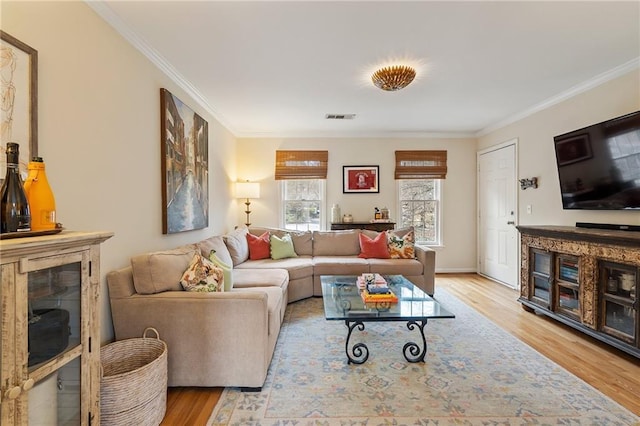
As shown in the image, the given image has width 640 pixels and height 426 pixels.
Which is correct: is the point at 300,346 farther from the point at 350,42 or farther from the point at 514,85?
the point at 514,85

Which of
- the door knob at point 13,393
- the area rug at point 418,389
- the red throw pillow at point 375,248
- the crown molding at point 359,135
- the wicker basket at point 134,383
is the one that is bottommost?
the area rug at point 418,389

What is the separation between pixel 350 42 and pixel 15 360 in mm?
2655

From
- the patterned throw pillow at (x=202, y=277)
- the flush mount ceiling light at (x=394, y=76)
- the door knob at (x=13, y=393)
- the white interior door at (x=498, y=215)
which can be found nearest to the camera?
the door knob at (x=13, y=393)

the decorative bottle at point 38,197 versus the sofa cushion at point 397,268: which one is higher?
the decorative bottle at point 38,197

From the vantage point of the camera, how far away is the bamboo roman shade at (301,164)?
17.5 ft

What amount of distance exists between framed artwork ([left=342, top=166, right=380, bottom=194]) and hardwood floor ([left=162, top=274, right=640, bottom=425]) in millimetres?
2337

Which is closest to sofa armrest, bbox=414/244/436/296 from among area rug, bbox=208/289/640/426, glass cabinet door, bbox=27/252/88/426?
area rug, bbox=208/289/640/426

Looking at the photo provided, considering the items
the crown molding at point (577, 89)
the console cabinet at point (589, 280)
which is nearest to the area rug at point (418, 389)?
the console cabinet at point (589, 280)

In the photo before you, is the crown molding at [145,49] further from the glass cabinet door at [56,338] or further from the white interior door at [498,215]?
the white interior door at [498,215]

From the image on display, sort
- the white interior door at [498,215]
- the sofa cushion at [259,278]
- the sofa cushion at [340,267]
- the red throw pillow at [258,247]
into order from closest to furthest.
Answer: the sofa cushion at [259,278]
the sofa cushion at [340,267]
the red throw pillow at [258,247]
the white interior door at [498,215]

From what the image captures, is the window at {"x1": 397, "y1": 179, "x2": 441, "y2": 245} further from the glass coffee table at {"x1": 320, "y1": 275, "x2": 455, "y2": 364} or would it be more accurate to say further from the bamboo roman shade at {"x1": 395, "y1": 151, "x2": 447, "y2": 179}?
the glass coffee table at {"x1": 320, "y1": 275, "x2": 455, "y2": 364}

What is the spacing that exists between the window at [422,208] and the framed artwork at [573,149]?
7.33 ft

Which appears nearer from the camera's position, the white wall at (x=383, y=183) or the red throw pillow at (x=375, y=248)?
the red throw pillow at (x=375, y=248)

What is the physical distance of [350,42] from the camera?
239 cm
